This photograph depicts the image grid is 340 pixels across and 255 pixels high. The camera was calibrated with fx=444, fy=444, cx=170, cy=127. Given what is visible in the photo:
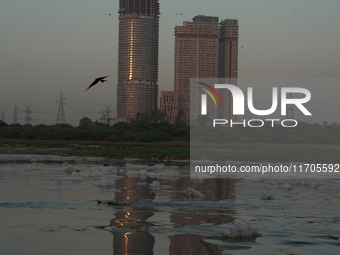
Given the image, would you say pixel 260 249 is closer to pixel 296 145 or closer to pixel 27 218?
pixel 27 218

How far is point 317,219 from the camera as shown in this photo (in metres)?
9.33

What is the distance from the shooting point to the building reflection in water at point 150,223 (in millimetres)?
6613

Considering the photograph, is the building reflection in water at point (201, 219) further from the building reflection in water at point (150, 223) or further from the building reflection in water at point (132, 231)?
the building reflection in water at point (132, 231)

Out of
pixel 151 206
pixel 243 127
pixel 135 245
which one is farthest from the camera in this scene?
pixel 243 127

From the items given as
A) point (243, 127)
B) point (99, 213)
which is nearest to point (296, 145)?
point (243, 127)

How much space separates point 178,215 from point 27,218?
3.04 meters

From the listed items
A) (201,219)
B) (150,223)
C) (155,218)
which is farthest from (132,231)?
(201,219)

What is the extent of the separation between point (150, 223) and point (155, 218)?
55cm

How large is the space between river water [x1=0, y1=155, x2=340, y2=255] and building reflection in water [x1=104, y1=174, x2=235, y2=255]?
0.05 feet

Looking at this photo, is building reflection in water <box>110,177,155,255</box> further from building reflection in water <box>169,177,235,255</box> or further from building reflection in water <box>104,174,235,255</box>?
building reflection in water <box>169,177,235,255</box>

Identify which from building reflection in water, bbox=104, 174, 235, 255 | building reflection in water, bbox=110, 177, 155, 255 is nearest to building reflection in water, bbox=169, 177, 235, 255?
building reflection in water, bbox=104, 174, 235, 255

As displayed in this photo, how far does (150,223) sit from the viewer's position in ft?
27.6

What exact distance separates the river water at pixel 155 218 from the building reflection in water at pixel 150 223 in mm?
15

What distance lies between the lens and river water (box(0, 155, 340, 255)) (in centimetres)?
677
